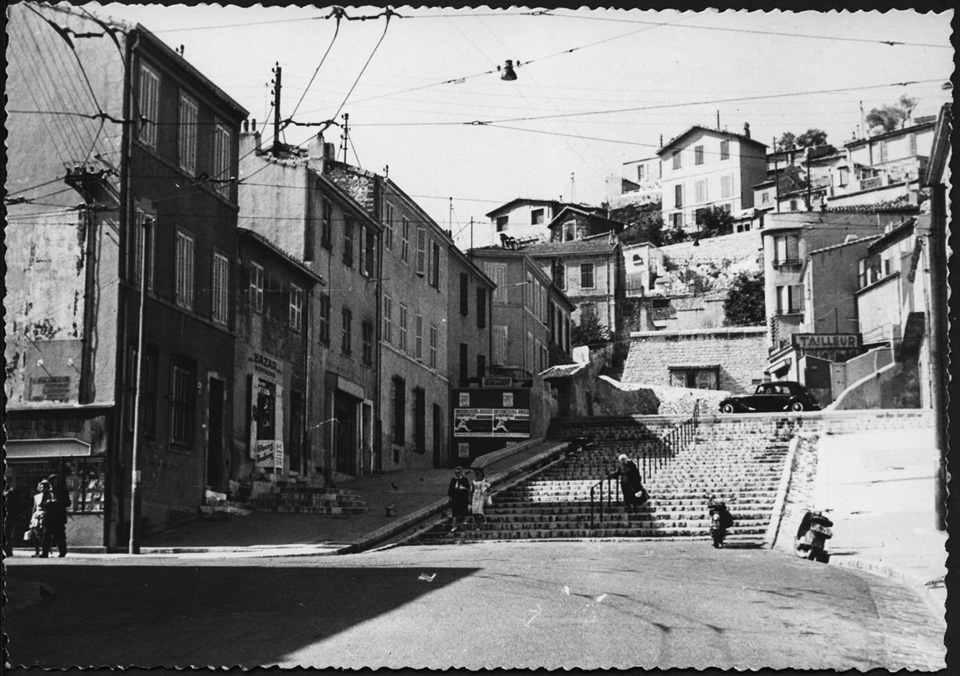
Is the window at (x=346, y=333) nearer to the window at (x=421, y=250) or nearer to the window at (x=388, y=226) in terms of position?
the window at (x=388, y=226)

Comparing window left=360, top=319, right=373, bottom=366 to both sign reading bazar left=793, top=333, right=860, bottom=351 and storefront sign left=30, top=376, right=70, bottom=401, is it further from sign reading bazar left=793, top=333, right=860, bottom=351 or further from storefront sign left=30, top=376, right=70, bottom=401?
sign reading bazar left=793, top=333, right=860, bottom=351

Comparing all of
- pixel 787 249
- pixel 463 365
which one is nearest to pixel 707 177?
pixel 787 249

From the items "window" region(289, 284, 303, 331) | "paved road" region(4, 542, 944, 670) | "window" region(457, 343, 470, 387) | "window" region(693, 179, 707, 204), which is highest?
"window" region(693, 179, 707, 204)

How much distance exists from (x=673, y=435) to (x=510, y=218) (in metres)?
43.7

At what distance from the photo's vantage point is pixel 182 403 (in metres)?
24.7

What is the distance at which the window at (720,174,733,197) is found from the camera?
8407 cm

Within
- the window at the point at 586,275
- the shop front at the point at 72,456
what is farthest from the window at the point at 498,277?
the shop front at the point at 72,456

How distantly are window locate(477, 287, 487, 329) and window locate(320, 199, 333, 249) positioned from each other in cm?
1007

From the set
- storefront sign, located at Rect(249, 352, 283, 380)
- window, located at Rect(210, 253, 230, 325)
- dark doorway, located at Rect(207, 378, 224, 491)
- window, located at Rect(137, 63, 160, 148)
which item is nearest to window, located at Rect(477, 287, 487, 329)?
storefront sign, located at Rect(249, 352, 283, 380)

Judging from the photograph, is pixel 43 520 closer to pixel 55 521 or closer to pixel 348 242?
pixel 55 521

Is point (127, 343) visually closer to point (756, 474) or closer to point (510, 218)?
point (756, 474)

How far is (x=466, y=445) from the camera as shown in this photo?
3027 cm

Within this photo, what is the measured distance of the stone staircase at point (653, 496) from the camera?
81.7 feet

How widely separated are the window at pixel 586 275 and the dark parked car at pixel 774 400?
29.3 m
